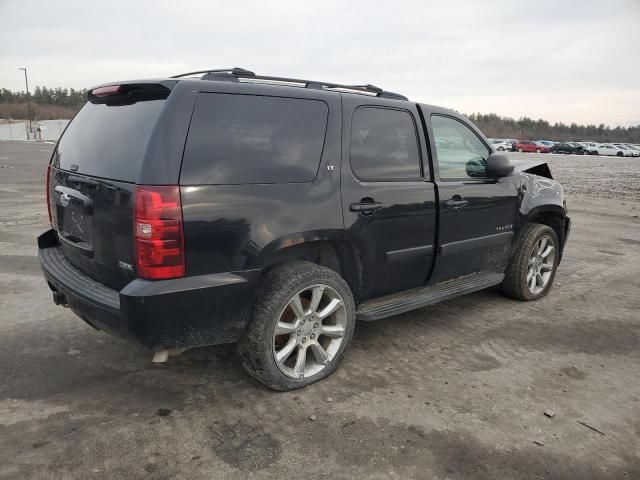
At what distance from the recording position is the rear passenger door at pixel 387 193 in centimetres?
334

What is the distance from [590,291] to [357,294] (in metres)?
3.26

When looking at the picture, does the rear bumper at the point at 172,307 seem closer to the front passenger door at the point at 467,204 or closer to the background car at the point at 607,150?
the front passenger door at the point at 467,204

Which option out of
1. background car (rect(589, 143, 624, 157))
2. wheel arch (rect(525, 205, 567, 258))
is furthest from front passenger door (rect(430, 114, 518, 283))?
background car (rect(589, 143, 624, 157))

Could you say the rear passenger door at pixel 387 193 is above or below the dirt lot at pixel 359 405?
above

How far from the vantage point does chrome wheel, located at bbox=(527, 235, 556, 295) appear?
496 cm

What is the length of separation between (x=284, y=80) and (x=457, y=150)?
1.67 meters

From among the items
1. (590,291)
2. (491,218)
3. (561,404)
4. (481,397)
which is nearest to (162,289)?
(481,397)

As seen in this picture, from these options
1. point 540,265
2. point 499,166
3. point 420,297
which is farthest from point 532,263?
point 420,297

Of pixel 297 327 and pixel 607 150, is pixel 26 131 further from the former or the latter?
pixel 297 327

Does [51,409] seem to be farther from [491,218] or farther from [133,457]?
Answer: [491,218]

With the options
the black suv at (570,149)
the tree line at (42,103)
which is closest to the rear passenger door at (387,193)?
the black suv at (570,149)

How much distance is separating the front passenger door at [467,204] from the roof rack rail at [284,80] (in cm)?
50

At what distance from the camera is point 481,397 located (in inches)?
124

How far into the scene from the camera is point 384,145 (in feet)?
11.8
